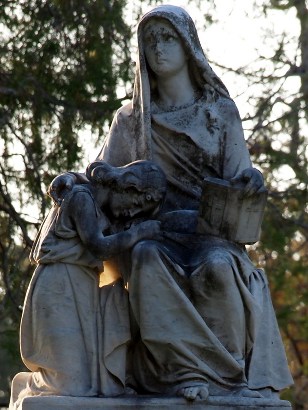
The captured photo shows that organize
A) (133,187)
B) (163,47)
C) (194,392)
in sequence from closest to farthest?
(194,392), (133,187), (163,47)

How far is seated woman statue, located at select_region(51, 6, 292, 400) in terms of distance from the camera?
1091 centimetres

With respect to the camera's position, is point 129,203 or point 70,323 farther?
point 129,203

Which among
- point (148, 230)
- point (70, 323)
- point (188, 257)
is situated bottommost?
point (70, 323)

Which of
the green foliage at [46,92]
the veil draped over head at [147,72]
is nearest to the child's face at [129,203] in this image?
the veil draped over head at [147,72]

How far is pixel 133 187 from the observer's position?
11.2 metres

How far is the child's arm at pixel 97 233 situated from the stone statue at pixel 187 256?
0.15ft

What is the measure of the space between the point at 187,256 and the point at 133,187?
0.47m

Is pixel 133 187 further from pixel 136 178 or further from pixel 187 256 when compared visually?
pixel 187 256

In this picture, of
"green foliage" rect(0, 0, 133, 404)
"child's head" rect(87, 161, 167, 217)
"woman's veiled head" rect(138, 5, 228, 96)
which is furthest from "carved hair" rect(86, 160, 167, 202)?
"green foliage" rect(0, 0, 133, 404)

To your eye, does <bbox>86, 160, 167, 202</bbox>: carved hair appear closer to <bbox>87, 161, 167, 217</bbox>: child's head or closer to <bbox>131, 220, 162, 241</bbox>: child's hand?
<bbox>87, 161, 167, 217</bbox>: child's head

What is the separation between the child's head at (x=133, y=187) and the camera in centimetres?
1121

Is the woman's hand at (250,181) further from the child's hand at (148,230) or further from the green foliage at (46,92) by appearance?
the green foliage at (46,92)

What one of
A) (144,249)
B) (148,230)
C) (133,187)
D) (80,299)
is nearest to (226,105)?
(133,187)

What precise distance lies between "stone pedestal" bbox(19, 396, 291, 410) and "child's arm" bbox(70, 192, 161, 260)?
76cm
